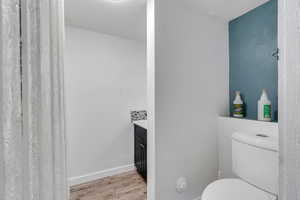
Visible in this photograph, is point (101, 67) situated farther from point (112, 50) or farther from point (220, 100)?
point (220, 100)

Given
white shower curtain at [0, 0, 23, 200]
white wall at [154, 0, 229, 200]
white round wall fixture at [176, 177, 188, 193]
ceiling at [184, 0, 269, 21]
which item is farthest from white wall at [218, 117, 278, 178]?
white shower curtain at [0, 0, 23, 200]

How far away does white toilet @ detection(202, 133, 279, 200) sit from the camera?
0.94m

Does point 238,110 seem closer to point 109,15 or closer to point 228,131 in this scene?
point 228,131

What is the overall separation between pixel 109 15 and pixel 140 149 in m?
1.69

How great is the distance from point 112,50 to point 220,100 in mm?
1626

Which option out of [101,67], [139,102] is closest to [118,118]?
[139,102]

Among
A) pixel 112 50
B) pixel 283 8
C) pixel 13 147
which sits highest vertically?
pixel 112 50

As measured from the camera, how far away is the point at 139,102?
228cm

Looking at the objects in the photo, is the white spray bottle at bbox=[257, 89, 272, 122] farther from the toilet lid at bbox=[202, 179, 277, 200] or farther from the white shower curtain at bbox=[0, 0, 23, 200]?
the white shower curtain at bbox=[0, 0, 23, 200]

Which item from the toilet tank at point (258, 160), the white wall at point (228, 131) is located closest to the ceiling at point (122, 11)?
the white wall at point (228, 131)

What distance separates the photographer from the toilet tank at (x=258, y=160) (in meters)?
0.96

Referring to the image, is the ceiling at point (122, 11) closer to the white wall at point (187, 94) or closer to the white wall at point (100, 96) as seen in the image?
the white wall at point (187, 94)

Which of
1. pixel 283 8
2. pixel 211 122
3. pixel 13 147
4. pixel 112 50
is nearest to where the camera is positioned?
pixel 13 147

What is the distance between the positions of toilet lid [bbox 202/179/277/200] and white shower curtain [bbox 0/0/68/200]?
3.04 feet
